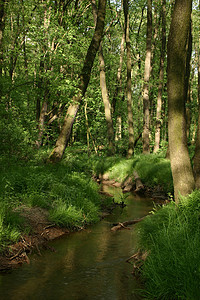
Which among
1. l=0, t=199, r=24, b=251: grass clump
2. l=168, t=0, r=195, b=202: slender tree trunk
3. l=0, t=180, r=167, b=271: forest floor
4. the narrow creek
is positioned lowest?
the narrow creek

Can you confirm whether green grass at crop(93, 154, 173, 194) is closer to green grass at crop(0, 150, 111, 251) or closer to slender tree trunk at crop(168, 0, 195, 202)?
green grass at crop(0, 150, 111, 251)

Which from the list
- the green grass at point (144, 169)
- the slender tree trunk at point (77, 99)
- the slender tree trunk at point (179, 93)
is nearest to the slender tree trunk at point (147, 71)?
the green grass at point (144, 169)

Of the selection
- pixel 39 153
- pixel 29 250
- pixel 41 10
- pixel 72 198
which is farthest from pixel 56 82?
pixel 29 250

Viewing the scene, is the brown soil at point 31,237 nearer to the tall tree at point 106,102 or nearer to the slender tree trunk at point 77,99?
the slender tree trunk at point 77,99

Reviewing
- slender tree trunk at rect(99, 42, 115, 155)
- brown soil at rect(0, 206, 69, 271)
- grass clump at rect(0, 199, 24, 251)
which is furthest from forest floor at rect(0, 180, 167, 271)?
slender tree trunk at rect(99, 42, 115, 155)

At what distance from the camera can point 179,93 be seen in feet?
20.1

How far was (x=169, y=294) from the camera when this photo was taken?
4.08 m

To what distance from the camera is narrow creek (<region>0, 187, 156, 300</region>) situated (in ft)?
15.8

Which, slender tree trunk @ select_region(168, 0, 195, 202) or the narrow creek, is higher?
slender tree trunk @ select_region(168, 0, 195, 202)

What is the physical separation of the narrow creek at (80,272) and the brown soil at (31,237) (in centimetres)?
22

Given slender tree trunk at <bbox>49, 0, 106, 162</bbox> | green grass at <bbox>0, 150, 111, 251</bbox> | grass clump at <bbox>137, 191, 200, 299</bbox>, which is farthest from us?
slender tree trunk at <bbox>49, 0, 106, 162</bbox>

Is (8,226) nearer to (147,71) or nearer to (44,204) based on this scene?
(44,204)

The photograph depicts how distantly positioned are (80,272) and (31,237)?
1.79 meters

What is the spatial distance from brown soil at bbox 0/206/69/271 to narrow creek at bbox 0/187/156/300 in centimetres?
22
